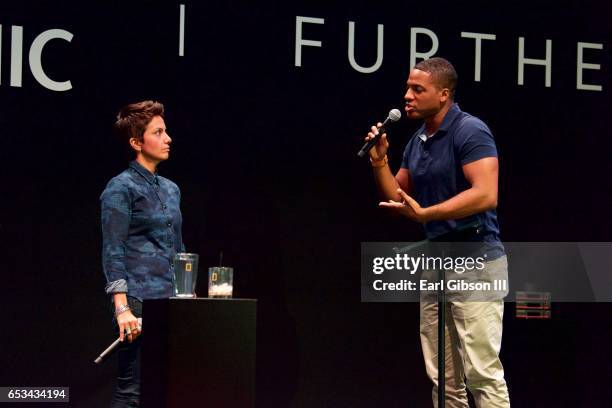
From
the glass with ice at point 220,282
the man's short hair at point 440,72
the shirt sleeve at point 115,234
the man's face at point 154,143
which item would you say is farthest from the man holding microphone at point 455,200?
the shirt sleeve at point 115,234

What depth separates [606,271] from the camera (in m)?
4.76

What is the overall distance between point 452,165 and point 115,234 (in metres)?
1.33

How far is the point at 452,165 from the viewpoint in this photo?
3.28 m

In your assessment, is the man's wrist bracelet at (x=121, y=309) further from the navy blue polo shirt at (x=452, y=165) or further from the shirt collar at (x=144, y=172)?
the navy blue polo shirt at (x=452, y=165)

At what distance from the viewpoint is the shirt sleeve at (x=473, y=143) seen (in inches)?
126

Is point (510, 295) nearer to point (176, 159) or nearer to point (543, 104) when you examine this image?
point (543, 104)

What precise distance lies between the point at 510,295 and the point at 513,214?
44 cm

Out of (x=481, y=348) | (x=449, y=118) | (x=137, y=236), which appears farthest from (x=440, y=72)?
(x=137, y=236)

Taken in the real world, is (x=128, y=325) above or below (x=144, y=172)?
below

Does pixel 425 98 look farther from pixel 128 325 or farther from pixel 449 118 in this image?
pixel 128 325

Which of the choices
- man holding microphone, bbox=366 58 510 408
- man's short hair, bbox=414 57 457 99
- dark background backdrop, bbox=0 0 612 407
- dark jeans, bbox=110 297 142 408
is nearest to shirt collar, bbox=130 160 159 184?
dark jeans, bbox=110 297 142 408

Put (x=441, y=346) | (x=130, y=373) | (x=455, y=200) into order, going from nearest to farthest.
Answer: (x=441, y=346) < (x=455, y=200) < (x=130, y=373)

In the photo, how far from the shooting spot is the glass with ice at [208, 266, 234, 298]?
119 inches

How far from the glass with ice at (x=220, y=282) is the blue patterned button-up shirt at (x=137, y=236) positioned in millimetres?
445
